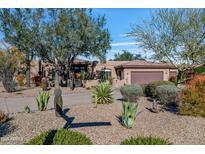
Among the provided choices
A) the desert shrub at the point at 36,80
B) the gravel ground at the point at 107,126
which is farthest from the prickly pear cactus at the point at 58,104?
the desert shrub at the point at 36,80

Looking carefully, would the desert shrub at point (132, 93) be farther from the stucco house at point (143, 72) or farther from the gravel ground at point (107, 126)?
the stucco house at point (143, 72)

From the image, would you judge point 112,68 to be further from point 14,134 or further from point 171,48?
point 14,134

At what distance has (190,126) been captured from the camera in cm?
971

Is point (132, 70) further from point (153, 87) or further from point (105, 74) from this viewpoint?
→ point (153, 87)

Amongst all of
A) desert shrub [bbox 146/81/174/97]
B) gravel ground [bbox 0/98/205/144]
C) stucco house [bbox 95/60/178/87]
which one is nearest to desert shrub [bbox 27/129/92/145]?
gravel ground [bbox 0/98/205/144]

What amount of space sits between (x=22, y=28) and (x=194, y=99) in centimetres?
1854

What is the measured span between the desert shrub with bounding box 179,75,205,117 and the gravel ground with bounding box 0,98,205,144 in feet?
1.10

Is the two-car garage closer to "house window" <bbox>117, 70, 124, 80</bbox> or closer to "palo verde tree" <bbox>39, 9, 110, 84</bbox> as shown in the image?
"house window" <bbox>117, 70, 124, 80</bbox>

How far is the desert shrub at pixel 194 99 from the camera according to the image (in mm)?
11234

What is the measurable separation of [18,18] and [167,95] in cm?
1681

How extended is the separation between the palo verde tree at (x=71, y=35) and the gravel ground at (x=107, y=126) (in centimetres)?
1466

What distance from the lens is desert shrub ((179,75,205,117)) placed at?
1123 cm

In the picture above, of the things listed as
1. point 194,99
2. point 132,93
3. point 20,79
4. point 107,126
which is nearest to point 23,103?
point 132,93

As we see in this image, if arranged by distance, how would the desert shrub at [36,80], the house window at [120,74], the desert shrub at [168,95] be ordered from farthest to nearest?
1. the house window at [120,74]
2. the desert shrub at [36,80]
3. the desert shrub at [168,95]
